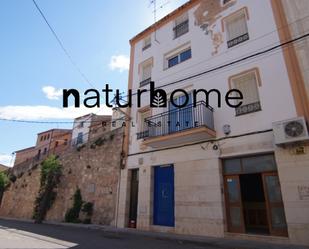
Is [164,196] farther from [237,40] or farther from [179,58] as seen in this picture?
[237,40]

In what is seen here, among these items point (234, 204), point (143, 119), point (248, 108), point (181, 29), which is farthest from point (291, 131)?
point (181, 29)

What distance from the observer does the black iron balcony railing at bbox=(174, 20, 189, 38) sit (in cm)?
1217

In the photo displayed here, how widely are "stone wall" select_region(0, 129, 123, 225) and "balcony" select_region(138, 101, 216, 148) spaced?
309 centimetres

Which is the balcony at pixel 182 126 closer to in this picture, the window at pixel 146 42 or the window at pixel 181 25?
the window at pixel 181 25

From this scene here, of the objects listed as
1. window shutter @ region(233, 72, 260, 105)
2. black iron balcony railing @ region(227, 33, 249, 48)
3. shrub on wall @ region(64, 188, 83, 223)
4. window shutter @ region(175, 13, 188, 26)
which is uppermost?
window shutter @ region(175, 13, 188, 26)

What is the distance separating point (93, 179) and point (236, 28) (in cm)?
1111

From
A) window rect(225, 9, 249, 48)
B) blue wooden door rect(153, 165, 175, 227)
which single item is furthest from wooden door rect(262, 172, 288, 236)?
window rect(225, 9, 249, 48)

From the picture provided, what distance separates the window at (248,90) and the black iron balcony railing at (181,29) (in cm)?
467

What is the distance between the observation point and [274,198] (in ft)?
23.7

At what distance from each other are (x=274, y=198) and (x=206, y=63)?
6151 millimetres

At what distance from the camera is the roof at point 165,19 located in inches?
486

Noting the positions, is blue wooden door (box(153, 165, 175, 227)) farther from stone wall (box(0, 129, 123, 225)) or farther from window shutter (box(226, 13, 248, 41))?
window shutter (box(226, 13, 248, 41))

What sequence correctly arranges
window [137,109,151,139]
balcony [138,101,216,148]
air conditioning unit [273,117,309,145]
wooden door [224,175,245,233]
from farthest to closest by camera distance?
window [137,109,151,139] < balcony [138,101,216,148] < wooden door [224,175,245,233] < air conditioning unit [273,117,309,145]

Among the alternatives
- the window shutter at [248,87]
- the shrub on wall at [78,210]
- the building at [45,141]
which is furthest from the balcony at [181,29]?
the building at [45,141]
